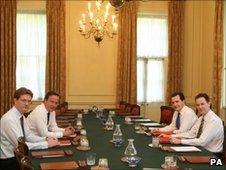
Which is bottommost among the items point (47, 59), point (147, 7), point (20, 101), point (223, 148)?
point (223, 148)

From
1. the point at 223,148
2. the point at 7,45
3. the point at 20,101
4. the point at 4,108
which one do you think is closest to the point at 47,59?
the point at 7,45

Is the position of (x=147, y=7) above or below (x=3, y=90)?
above

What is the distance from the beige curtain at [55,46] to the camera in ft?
30.2

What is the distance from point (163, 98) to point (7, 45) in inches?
170

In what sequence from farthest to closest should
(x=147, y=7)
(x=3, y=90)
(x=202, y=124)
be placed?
(x=147, y=7) < (x=3, y=90) < (x=202, y=124)

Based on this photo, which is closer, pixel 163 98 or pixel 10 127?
pixel 10 127

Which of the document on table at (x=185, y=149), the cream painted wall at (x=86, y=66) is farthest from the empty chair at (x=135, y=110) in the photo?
the document on table at (x=185, y=149)

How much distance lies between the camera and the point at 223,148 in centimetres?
430

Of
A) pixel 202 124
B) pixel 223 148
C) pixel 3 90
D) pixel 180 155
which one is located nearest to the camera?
pixel 180 155

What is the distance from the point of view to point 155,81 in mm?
10125

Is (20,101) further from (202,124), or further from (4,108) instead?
(4,108)

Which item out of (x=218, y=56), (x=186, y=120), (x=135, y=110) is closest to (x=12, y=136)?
(x=186, y=120)

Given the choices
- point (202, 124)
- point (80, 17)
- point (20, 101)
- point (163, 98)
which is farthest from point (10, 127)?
point (163, 98)

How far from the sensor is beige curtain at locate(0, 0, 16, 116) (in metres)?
8.98
